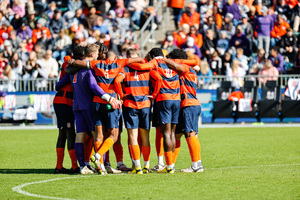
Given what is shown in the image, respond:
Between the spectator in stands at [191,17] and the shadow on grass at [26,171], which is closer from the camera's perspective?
the shadow on grass at [26,171]

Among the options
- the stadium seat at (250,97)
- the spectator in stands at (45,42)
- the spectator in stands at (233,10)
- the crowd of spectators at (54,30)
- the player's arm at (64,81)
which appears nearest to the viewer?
the player's arm at (64,81)

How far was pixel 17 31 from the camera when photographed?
27.6 meters

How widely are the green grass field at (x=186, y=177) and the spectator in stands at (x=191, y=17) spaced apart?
11.1m

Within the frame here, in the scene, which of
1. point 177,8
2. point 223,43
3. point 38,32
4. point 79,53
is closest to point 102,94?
point 79,53

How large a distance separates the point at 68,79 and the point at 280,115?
1324 centimetres

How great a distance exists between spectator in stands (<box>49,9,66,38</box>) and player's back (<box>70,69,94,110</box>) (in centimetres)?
1658

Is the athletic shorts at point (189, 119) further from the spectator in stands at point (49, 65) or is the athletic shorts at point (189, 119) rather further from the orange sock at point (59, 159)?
the spectator in stands at point (49, 65)

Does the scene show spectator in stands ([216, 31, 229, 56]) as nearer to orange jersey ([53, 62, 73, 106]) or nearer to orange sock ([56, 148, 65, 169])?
orange jersey ([53, 62, 73, 106])

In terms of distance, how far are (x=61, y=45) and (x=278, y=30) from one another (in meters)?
8.94

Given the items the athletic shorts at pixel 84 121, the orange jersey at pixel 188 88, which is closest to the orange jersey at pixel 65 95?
the athletic shorts at pixel 84 121

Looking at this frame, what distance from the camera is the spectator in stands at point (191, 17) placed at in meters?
26.3

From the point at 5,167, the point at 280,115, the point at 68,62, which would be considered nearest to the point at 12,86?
the point at 280,115

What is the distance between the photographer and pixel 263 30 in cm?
2477

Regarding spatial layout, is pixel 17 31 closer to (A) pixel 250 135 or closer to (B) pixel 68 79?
(A) pixel 250 135
